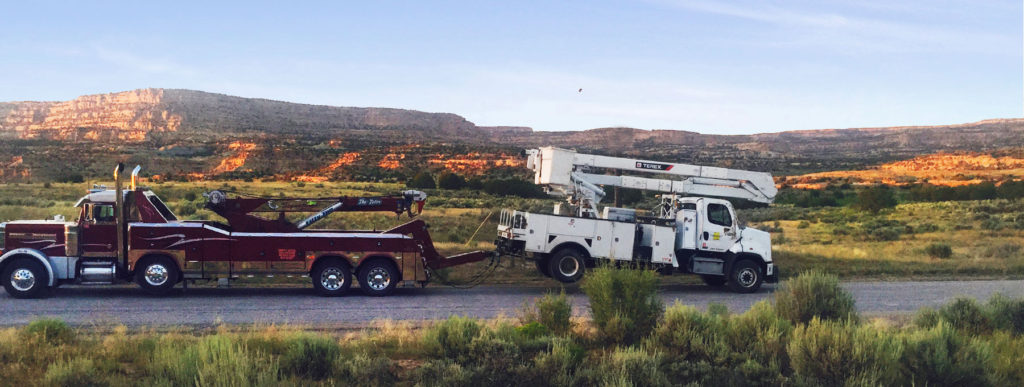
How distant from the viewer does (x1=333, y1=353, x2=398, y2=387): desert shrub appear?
9203 mm

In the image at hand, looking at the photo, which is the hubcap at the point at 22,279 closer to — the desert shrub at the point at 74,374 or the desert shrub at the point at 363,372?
the desert shrub at the point at 74,374

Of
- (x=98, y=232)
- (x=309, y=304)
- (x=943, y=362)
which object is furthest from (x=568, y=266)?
(x=943, y=362)

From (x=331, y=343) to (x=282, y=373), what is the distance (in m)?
0.80

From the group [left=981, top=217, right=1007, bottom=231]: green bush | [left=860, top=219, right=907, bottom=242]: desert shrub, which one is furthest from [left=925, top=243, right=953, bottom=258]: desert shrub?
[left=981, top=217, right=1007, bottom=231]: green bush

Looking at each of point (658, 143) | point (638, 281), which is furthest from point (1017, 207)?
point (658, 143)

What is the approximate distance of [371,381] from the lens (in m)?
9.23

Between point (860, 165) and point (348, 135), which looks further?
point (348, 135)

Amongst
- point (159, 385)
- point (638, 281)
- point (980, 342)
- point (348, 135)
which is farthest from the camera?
point (348, 135)

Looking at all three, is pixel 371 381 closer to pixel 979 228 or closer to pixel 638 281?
pixel 638 281

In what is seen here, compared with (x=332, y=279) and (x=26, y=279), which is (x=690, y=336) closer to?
(x=332, y=279)

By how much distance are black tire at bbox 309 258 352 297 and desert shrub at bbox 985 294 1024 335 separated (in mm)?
11959

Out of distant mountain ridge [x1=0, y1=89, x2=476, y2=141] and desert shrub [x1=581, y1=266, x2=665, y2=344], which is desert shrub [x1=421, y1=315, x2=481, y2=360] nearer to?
desert shrub [x1=581, y1=266, x2=665, y2=344]

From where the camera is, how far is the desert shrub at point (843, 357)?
30.4ft

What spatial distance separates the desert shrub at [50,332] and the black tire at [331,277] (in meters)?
6.62
